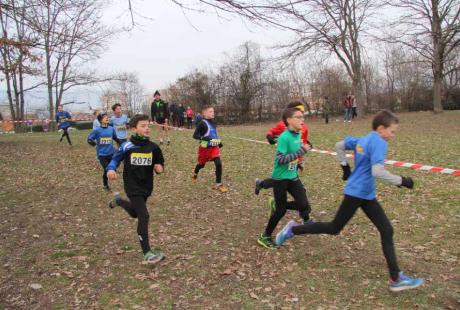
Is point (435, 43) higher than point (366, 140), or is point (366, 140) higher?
point (435, 43)

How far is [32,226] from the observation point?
6.51 meters

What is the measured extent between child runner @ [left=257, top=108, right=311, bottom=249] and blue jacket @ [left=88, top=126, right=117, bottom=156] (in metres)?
4.83

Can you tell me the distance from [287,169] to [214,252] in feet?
4.88

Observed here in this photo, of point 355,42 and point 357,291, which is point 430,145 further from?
point 355,42

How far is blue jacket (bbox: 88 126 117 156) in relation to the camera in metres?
8.63

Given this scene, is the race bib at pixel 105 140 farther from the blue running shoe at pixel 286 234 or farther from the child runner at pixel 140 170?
the blue running shoe at pixel 286 234

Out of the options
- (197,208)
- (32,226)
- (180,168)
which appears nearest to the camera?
(32,226)

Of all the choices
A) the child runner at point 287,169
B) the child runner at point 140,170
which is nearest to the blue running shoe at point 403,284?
the child runner at point 287,169

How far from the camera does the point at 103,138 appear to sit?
8656mm

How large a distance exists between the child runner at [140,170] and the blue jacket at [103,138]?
12.9 ft

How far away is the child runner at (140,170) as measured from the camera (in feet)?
15.9

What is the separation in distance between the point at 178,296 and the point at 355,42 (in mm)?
27712

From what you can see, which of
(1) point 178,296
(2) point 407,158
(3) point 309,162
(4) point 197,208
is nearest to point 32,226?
(4) point 197,208

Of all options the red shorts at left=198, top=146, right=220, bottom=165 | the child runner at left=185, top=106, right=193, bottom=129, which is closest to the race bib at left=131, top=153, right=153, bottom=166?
the red shorts at left=198, top=146, right=220, bottom=165
